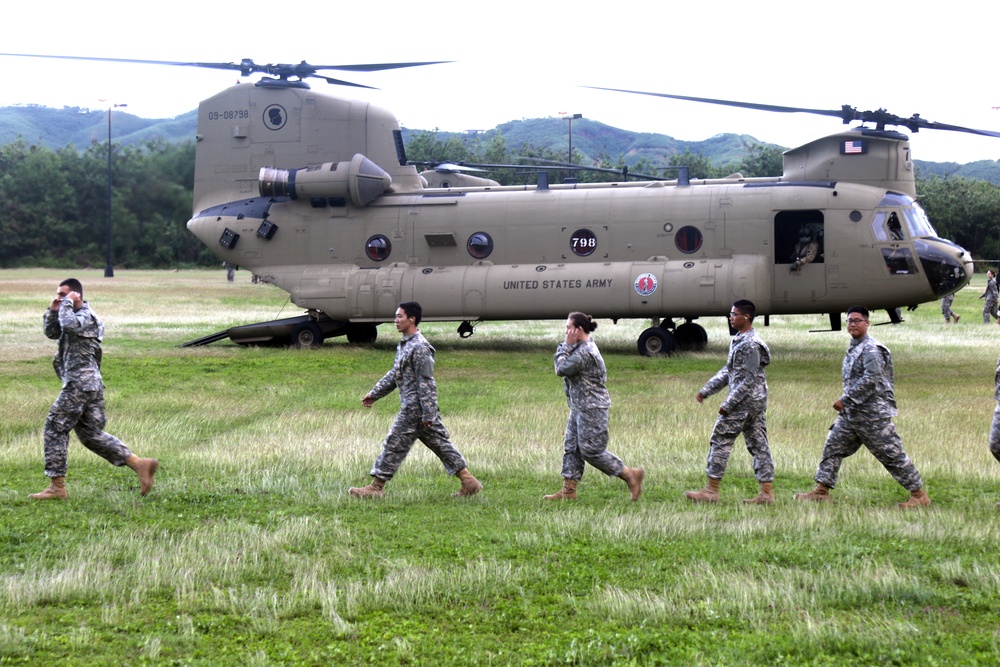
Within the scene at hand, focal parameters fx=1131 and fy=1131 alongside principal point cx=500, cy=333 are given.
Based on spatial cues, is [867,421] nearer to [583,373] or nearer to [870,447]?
[870,447]

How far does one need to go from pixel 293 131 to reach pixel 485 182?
518 centimetres

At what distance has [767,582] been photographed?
25.4 feet

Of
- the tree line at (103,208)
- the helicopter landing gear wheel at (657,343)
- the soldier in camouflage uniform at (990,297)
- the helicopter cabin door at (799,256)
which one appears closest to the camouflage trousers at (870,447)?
the helicopter cabin door at (799,256)

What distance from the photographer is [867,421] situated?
409 inches

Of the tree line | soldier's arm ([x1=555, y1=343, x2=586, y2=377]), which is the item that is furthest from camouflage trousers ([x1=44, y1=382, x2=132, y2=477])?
the tree line

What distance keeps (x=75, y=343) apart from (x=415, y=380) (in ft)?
10.6

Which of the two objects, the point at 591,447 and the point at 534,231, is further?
the point at 534,231

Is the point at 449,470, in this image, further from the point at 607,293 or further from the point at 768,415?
the point at 607,293

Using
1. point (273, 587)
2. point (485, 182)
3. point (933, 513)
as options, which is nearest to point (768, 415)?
point (933, 513)

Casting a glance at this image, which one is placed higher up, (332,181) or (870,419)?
(332,181)

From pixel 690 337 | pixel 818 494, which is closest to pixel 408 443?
pixel 818 494

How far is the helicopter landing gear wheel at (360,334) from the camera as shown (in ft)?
89.6

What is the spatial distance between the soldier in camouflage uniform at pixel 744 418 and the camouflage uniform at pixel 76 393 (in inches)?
220

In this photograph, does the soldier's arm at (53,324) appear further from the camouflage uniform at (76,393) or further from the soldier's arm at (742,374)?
the soldier's arm at (742,374)
